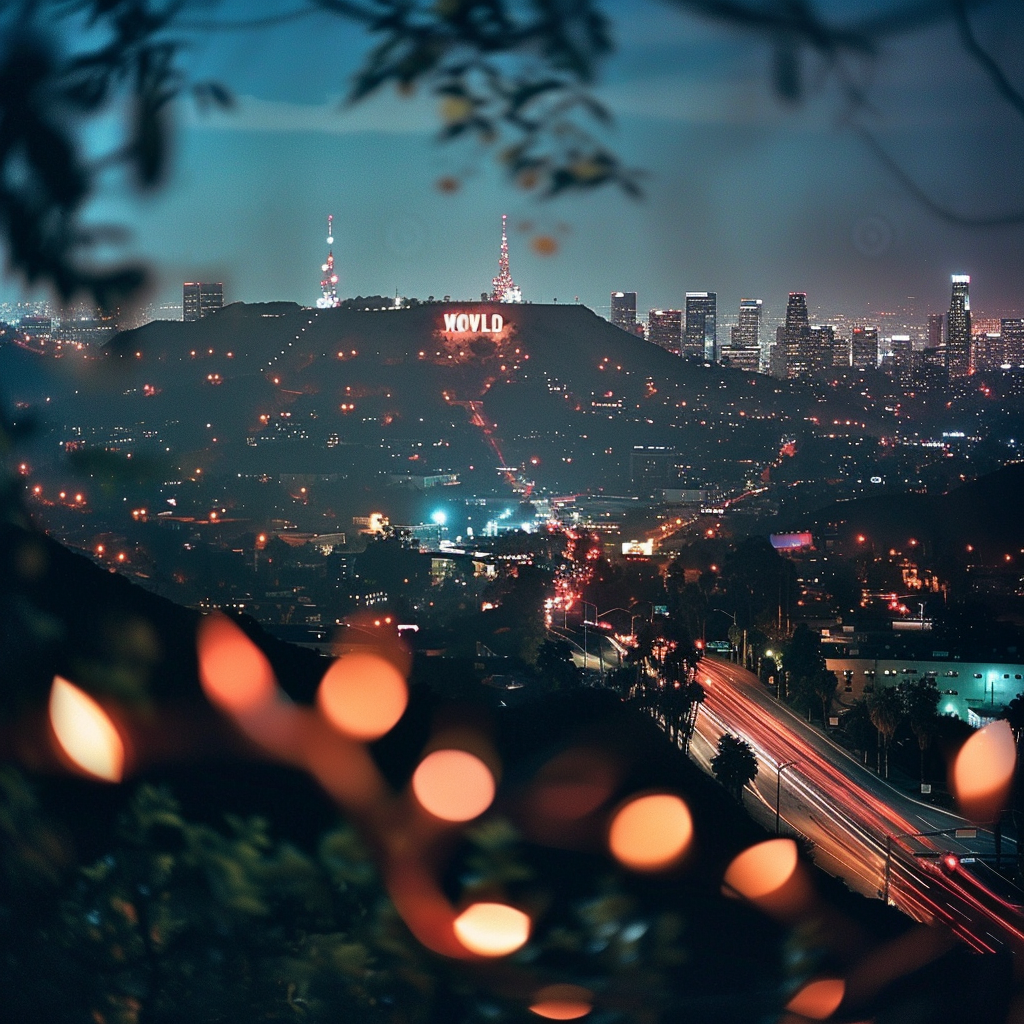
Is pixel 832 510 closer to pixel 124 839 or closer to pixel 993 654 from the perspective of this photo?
pixel 993 654

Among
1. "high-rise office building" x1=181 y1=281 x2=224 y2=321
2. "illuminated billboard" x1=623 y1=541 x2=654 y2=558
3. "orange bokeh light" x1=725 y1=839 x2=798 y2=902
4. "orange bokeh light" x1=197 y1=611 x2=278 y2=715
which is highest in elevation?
"illuminated billboard" x1=623 y1=541 x2=654 y2=558

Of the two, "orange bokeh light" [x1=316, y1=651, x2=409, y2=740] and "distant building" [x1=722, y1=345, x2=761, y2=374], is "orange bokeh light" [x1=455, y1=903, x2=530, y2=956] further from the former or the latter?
"distant building" [x1=722, y1=345, x2=761, y2=374]

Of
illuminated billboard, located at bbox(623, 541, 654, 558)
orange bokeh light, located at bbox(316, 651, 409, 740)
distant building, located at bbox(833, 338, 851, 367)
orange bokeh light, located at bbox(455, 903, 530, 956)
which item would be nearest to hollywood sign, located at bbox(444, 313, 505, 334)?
distant building, located at bbox(833, 338, 851, 367)

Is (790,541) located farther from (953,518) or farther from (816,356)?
(816,356)

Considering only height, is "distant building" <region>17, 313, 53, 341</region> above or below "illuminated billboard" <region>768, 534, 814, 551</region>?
below

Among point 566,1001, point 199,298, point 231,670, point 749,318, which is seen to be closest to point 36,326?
point 199,298

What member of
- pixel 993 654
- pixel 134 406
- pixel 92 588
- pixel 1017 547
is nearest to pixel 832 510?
pixel 1017 547

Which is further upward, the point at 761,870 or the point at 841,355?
the point at 841,355
